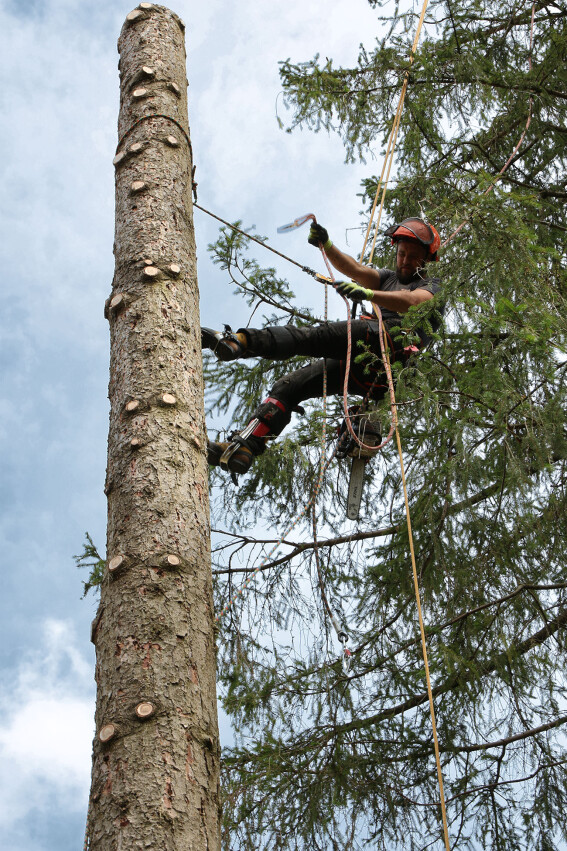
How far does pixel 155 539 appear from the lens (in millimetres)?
2365

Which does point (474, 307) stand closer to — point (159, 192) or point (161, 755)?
point (159, 192)

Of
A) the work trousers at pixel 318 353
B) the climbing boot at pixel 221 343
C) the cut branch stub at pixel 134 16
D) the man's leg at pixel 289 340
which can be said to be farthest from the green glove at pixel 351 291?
the cut branch stub at pixel 134 16

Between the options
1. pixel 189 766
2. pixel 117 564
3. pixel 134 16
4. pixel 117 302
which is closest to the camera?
pixel 189 766

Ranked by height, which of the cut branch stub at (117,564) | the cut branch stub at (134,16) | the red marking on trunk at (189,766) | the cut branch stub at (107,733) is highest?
the cut branch stub at (134,16)

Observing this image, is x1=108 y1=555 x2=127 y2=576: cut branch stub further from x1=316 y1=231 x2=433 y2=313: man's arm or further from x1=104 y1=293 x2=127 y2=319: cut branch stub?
x1=316 y1=231 x2=433 y2=313: man's arm

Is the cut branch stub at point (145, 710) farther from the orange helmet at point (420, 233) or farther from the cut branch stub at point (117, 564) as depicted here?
the orange helmet at point (420, 233)

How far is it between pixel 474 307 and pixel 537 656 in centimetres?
195

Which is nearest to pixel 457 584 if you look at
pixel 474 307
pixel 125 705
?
pixel 474 307

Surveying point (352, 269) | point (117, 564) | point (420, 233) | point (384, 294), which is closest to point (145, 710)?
point (117, 564)

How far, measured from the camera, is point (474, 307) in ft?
12.6

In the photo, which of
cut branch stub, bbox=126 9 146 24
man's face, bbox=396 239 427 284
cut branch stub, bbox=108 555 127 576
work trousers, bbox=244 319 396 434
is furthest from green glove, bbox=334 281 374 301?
cut branch stub, bbox=108 555 127 576

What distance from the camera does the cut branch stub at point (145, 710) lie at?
6.72ft

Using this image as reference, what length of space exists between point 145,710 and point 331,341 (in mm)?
3077

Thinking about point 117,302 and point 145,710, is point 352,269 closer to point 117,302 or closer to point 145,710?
point 117,302
